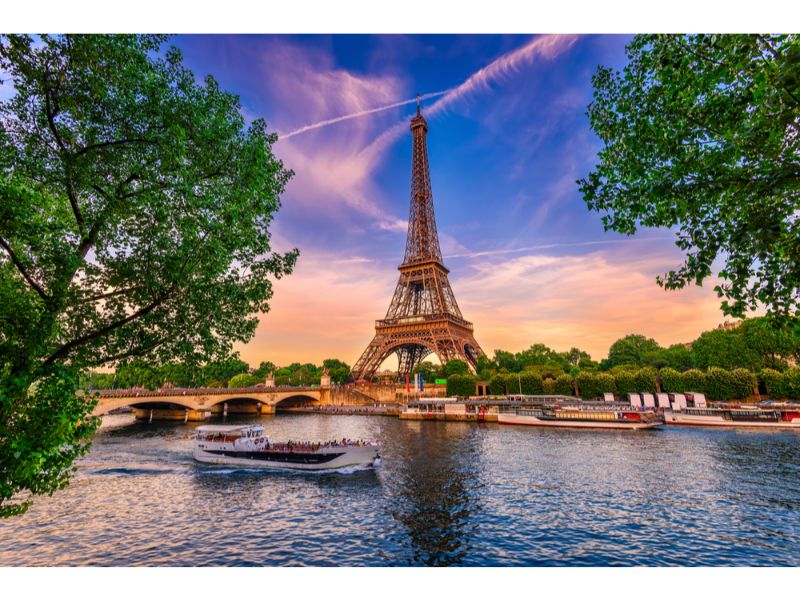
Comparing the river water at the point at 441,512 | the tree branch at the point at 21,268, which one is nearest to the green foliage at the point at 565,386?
the river water at the point at 441,512

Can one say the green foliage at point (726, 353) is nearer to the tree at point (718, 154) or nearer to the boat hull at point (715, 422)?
the boat hull at point (715, 422)

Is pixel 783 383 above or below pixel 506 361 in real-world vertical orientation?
below

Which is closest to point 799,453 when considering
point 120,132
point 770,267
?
point 770,267

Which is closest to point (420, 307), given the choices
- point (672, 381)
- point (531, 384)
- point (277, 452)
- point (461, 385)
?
point (461, 385)

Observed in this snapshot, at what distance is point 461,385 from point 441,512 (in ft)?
195

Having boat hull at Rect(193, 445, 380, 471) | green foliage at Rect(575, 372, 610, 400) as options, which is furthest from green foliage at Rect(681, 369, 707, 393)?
boat hull at Rect(193, 445, 380, 471)

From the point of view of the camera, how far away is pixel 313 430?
51062mm

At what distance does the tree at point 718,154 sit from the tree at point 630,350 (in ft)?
294

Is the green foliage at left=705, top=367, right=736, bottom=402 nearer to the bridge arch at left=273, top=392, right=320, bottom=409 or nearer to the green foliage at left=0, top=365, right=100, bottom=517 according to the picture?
the green foliage at left=0, top=365, right=100, bottom=517

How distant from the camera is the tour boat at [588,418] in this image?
4625cm

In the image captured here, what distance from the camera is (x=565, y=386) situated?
70.1 meters

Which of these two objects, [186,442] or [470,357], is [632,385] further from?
[186,442]

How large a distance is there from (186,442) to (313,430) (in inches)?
591

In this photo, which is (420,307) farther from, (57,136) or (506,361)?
(57,136)
